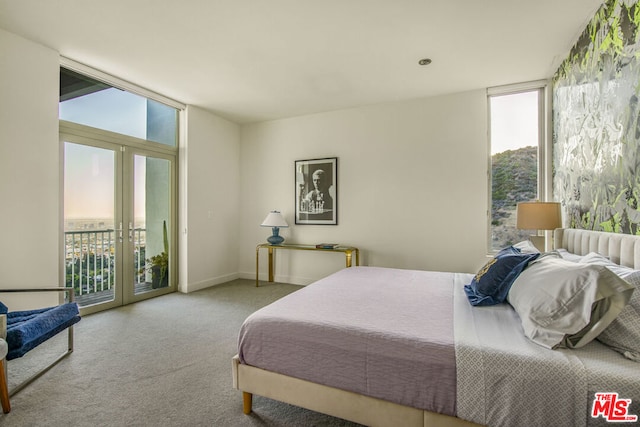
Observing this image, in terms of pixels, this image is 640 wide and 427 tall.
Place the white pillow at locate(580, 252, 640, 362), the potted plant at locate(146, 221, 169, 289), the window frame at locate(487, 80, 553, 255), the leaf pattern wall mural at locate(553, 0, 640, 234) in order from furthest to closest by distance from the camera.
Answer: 1. the potted plant at locate(146, 221, 169, 289)
2. the window frame at locate(487, 80, 553, 255)
3. the leaf pattern wall mural at locate(553, 0, 640, 234)
4. the white pillow at locate(580, 252, 640, 362)

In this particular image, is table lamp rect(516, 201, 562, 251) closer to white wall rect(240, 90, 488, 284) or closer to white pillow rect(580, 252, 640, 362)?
white wall rect(240, 90, 488, 284)

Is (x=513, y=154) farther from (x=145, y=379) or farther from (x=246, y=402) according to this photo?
(x=145, y=379)

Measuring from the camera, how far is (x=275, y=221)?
4.70 m

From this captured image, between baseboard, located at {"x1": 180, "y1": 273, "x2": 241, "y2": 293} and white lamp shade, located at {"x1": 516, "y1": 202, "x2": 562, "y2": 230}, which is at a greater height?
white lamp shade, located at {"x1": 516, "y1": 202, "x2": 562, "y2": 230}

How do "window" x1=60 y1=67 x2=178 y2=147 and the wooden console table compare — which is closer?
"window" x1=60 y1=67 x2=178 y2=147

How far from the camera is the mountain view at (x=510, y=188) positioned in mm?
3783

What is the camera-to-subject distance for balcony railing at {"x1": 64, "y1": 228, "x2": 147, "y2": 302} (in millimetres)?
3387

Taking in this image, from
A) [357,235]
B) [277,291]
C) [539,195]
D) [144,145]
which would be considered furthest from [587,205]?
[144,145]

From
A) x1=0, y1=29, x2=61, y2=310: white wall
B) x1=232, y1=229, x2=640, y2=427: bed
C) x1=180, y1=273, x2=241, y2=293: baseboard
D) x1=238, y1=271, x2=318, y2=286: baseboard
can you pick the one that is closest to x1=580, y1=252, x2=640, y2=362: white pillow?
x1=232, y1=229, x2=640, y2=427: bed

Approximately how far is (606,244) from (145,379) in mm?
3288

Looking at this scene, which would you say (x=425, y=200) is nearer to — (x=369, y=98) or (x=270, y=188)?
(x=369, y=98)

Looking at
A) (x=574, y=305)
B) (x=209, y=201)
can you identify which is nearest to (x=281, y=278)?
(x=209, y=201)

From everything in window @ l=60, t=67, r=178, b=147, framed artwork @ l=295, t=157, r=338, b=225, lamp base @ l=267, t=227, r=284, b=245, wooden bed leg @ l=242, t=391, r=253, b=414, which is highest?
window @ l=60, t=67, r=178, b=147

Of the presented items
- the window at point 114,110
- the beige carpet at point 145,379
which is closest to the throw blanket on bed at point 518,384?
the beige carpet at point 145,379
